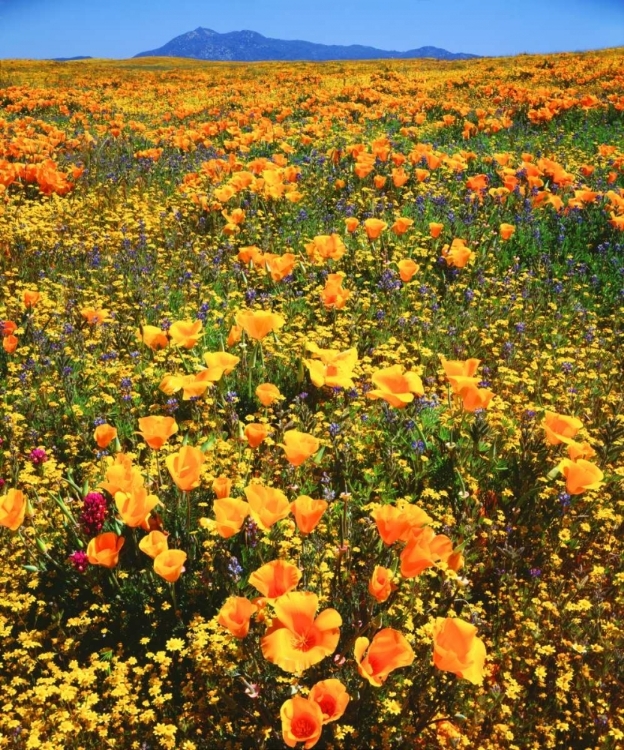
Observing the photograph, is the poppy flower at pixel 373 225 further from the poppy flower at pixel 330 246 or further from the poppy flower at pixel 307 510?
the poppy flower at pixel 307 510

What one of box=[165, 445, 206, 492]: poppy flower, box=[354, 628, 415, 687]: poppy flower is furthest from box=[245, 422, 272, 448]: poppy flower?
box=[354, 628, 415, 687]: poppy flower

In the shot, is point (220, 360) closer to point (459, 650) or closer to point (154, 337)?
point (154, 337)

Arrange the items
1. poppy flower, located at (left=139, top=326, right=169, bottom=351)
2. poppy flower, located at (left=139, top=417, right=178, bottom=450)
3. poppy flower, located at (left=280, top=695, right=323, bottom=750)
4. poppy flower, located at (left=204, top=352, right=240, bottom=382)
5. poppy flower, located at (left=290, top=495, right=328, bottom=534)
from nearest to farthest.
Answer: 1. poppy flower, located at (left=280, top=695, right=323, bottom=750)
2. poppy flower, located at (left=290, top=495, right=328, bottom=534)
3. poppy flower, located at (left=139, top=417, right=178, bottom=450)
4. poppy flower, located at (left=204, top=352, right=240, bottom=382)
5. poppy flower, located at (left=139, top=326, right=169, bottom=351)

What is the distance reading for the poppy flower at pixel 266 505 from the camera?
228cm

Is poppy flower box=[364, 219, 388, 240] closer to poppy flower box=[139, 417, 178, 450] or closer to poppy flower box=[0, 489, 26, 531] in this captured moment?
poppy flower box=[139, 417, 178, 450]

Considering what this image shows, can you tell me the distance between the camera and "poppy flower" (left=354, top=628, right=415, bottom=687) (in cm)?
192

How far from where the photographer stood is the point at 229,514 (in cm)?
239

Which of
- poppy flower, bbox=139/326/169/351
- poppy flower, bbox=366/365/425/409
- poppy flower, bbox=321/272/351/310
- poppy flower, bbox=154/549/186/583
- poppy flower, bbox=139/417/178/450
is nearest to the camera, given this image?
poppy flower, bbox=154/549/186/583

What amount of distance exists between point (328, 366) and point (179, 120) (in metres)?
14.5

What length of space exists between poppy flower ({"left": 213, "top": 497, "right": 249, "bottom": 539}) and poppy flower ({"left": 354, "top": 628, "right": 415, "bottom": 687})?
2.17 feet

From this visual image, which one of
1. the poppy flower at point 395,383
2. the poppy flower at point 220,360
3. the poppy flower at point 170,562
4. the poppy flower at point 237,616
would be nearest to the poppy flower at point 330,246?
the poppy flower at point 220,360

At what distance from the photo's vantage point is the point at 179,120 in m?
15.6

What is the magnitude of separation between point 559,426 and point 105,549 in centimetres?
224

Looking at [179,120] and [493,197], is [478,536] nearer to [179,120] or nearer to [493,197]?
[493,197]
